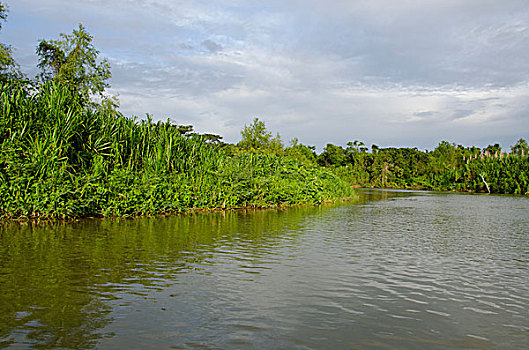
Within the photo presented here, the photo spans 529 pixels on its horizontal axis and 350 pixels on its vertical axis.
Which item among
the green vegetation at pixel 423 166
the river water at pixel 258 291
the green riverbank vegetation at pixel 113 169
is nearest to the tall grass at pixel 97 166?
the green riverbank vegetation at pixel 113 169

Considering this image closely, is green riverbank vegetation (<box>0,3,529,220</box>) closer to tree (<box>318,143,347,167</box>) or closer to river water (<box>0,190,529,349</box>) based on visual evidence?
river water (<box>0,190,529,349</box>)

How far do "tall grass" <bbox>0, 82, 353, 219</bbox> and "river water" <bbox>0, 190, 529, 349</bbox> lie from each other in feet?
4.88

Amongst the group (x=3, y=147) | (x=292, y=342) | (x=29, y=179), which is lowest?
(x=292, y=342)

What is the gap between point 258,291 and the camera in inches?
176

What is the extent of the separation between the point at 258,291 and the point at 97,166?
7398 millimetres

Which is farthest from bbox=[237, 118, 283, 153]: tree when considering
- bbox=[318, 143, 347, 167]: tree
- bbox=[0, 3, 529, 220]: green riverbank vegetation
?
bbox=[318, 143, 347, 167]: tree

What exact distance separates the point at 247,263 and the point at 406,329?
281 cm

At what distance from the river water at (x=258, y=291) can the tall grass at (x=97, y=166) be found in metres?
1.49

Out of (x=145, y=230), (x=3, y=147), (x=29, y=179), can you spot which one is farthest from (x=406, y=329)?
(x=3, y=147)

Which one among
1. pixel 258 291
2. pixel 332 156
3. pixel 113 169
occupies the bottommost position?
pixel 258 291

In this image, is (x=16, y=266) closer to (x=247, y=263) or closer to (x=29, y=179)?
(x=247, y=263)

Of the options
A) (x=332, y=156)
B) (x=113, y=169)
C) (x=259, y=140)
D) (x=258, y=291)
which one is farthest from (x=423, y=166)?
(x=258, y=291)

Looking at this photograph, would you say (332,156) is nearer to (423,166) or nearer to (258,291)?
(423,166)

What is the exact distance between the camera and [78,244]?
692 cm
